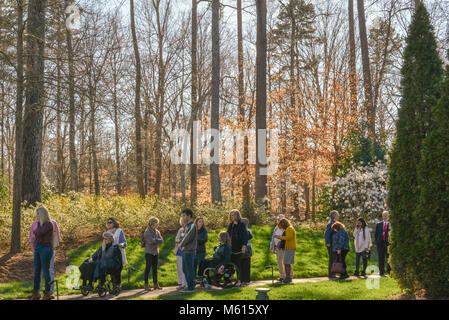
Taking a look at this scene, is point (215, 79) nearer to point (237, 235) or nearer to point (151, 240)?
point (237, 235)

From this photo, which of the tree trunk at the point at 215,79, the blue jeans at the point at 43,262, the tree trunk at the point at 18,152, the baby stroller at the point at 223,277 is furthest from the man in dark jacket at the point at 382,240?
the tree trunk at the point at 18,152

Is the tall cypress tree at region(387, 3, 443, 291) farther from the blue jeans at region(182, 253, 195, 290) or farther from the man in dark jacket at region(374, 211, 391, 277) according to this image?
the man in dark jacket at region(374, 211, 391, 277)

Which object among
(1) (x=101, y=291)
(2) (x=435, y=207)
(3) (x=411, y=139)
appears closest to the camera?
(2) (x=435, y=207)

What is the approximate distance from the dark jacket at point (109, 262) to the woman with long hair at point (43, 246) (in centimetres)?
107

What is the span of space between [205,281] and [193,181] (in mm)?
13646

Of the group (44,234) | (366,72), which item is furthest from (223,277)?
(366,72)

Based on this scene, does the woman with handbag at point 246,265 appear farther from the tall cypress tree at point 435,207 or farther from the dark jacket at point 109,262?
the tall cypress tree at point 435,207

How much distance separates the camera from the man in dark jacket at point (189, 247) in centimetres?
1004

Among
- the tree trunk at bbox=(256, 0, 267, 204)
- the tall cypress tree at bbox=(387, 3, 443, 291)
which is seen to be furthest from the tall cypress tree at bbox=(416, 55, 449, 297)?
the tree trunk at bbox=(256, 0, 267, 204)

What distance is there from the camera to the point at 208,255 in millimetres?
13875

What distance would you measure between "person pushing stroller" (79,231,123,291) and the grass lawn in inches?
→ 30.8

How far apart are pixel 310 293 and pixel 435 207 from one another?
3260 millimetres
